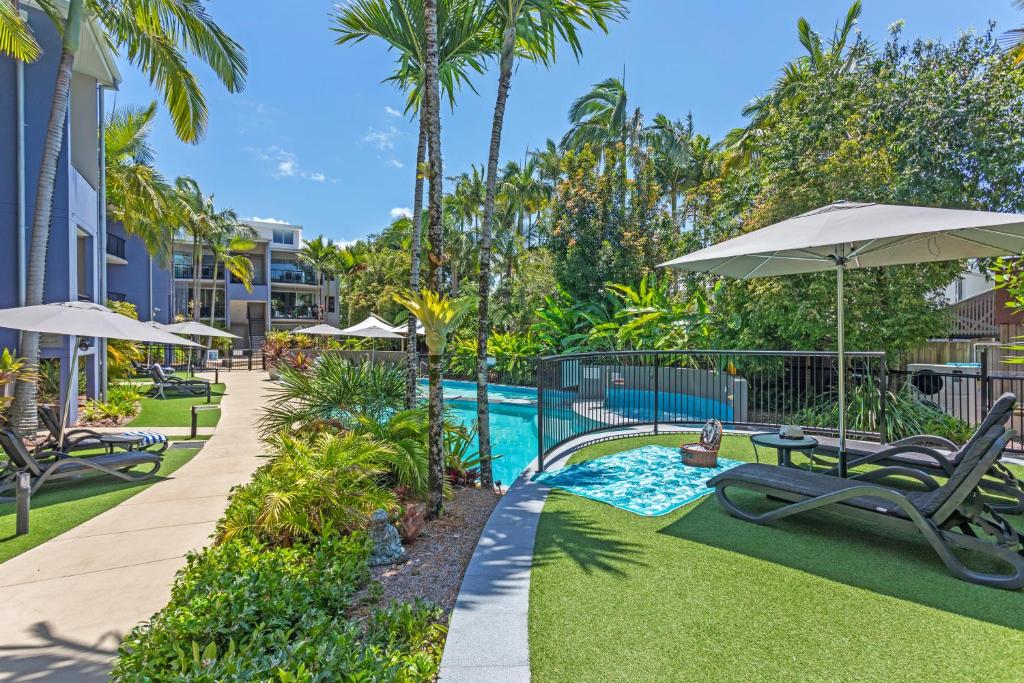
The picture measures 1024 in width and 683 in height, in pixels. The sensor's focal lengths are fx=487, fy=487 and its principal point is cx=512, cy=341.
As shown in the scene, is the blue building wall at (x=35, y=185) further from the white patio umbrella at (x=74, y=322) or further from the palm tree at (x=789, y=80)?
the palm tree at (x=789, y=80)

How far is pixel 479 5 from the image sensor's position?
673cm

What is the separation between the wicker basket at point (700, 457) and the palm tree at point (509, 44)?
276cm

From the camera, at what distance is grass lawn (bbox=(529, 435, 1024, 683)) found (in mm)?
2498

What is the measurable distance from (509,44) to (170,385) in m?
15.7

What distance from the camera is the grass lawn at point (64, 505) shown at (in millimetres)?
4617

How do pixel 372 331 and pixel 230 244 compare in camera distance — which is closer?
pixel 372 331

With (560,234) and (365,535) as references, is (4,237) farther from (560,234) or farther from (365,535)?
(560,234)

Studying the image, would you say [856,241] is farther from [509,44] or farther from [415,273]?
[415,273]

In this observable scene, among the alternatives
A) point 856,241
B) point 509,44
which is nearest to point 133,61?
point 509,44

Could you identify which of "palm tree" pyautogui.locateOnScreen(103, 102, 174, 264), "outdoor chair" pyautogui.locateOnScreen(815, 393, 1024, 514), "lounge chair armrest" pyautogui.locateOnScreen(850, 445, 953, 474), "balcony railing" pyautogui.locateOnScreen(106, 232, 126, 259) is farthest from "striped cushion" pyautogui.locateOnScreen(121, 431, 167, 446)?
"balcony railing" pyautogui.locateOnScreen(106, 232, 126, 259)

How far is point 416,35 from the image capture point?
7.12m

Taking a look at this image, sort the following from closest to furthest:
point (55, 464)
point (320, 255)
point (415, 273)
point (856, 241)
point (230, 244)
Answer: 1. point (856, 241)
2. point (55, 464)
3. point (415, 273)
4. point (230, 244)
5. point (320, 255)

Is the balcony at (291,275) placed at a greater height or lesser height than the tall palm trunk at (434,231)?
greater

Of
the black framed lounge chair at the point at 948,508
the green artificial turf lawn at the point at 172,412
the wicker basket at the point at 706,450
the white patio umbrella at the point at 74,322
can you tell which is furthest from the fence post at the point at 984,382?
the green artificial turf lawn at the point at 172,412
